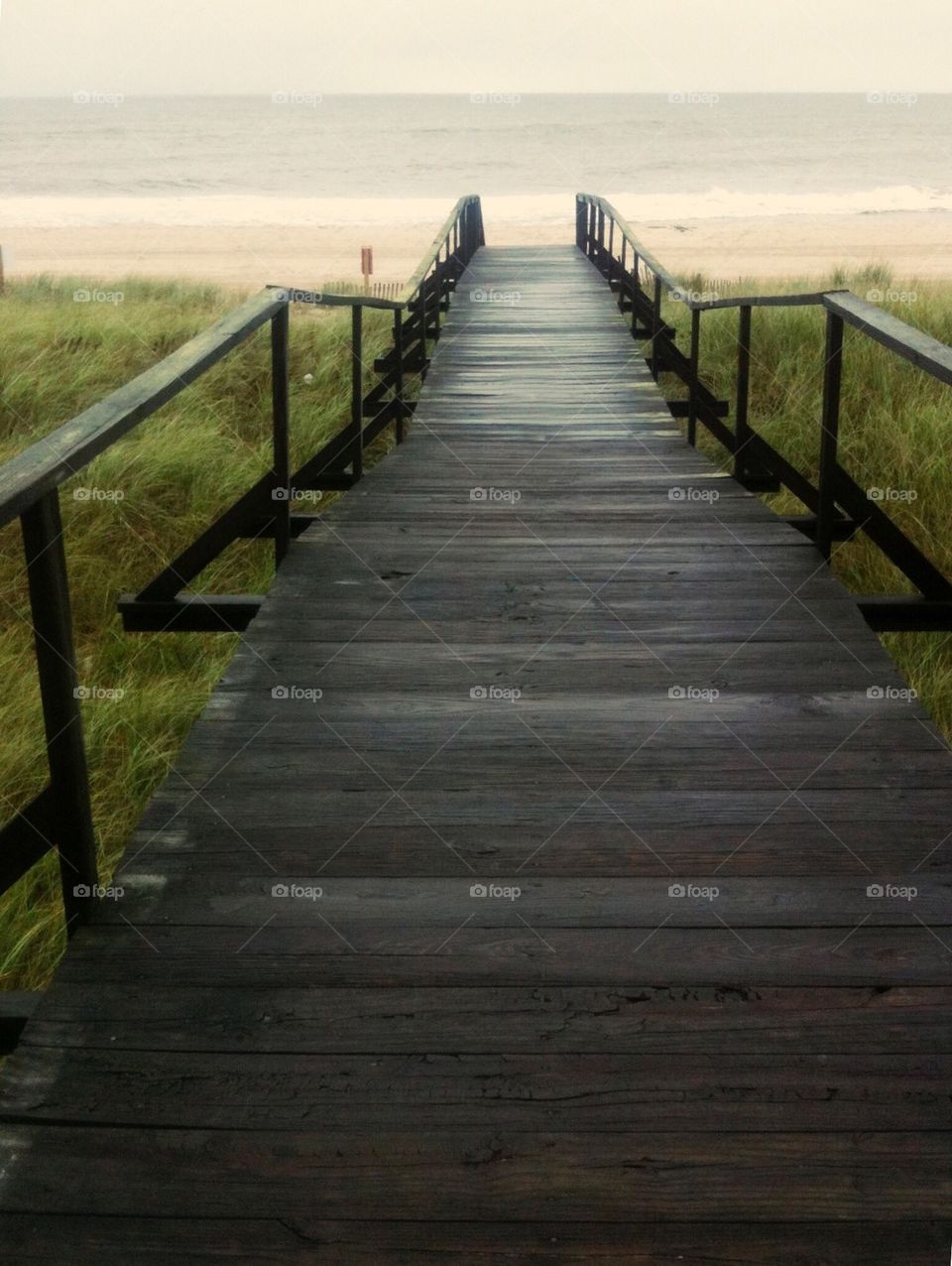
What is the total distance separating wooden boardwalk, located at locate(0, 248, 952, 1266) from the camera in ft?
5.26

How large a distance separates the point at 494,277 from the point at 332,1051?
14.0 metres

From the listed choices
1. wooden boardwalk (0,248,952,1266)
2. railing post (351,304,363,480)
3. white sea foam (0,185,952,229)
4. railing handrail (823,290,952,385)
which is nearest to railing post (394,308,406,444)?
railing post (351,304,363,480)

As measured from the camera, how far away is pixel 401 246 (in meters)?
36.4

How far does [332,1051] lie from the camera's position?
1.88 metres

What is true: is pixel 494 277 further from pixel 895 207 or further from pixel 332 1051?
pixel 895 207

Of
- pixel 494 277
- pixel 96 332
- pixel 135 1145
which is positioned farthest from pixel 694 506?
pixel 494 277

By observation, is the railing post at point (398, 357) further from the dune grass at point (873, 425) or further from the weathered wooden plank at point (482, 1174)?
the weathered wooden plank at point (482, 1174)

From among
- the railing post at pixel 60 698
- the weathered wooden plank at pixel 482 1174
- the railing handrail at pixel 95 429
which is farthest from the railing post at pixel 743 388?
the weathered wooden plank at pixel 482 1174

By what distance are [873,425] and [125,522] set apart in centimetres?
447

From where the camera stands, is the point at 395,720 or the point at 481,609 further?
the point at 481,609

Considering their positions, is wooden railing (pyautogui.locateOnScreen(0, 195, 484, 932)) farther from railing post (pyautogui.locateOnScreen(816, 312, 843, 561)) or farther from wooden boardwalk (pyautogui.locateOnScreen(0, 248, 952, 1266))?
railing post (pyautogui.locateOnScreen(816, 312, 843, 561))

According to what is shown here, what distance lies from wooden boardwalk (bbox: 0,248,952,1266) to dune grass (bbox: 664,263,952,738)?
2144 millimetres

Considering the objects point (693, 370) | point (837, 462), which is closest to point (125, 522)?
point (693, 370)

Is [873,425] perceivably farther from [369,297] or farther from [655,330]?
[369,297]
